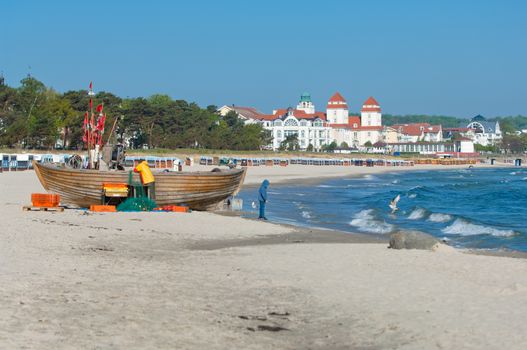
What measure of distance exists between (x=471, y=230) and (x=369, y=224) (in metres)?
3.19

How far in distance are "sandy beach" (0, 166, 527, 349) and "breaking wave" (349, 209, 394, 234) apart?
255 inches

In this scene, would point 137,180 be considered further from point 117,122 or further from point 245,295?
point 117,122

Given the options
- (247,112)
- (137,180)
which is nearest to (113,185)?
(137,180)

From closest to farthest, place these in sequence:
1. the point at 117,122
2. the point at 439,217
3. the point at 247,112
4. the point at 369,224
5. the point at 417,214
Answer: the point at 369,224 < the point at 439,217 < the point at 417,214 < the point at 117,122 < the point at 247,112

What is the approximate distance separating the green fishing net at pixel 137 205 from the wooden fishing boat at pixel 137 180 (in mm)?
560

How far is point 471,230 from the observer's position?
79.0ft

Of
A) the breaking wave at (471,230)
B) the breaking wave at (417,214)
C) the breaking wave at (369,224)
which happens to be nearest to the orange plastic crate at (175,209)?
the breaking wave at (369,224)

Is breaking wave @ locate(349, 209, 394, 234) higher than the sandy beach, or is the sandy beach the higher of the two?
the sandy beach

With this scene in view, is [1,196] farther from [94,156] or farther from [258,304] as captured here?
[258,304]

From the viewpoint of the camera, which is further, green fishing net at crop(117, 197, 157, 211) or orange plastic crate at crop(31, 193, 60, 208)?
green fishing net at crop(117, 197, 157, 211)

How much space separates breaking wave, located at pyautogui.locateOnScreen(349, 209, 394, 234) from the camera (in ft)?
78.9

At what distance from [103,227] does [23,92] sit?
242ft

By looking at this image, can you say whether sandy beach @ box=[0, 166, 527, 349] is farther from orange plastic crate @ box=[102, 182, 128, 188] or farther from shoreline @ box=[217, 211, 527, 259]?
orange plastic crate @ box=[102, 182, 128, 188]

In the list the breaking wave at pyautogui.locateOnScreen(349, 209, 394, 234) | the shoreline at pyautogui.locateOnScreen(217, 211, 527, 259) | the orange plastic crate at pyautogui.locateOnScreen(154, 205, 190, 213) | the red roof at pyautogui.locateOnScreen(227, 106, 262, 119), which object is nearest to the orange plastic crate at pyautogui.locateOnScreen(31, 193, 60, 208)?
the orange plastic crate at pyautogui.locateOnScreen(154, 205, 190, 213)
